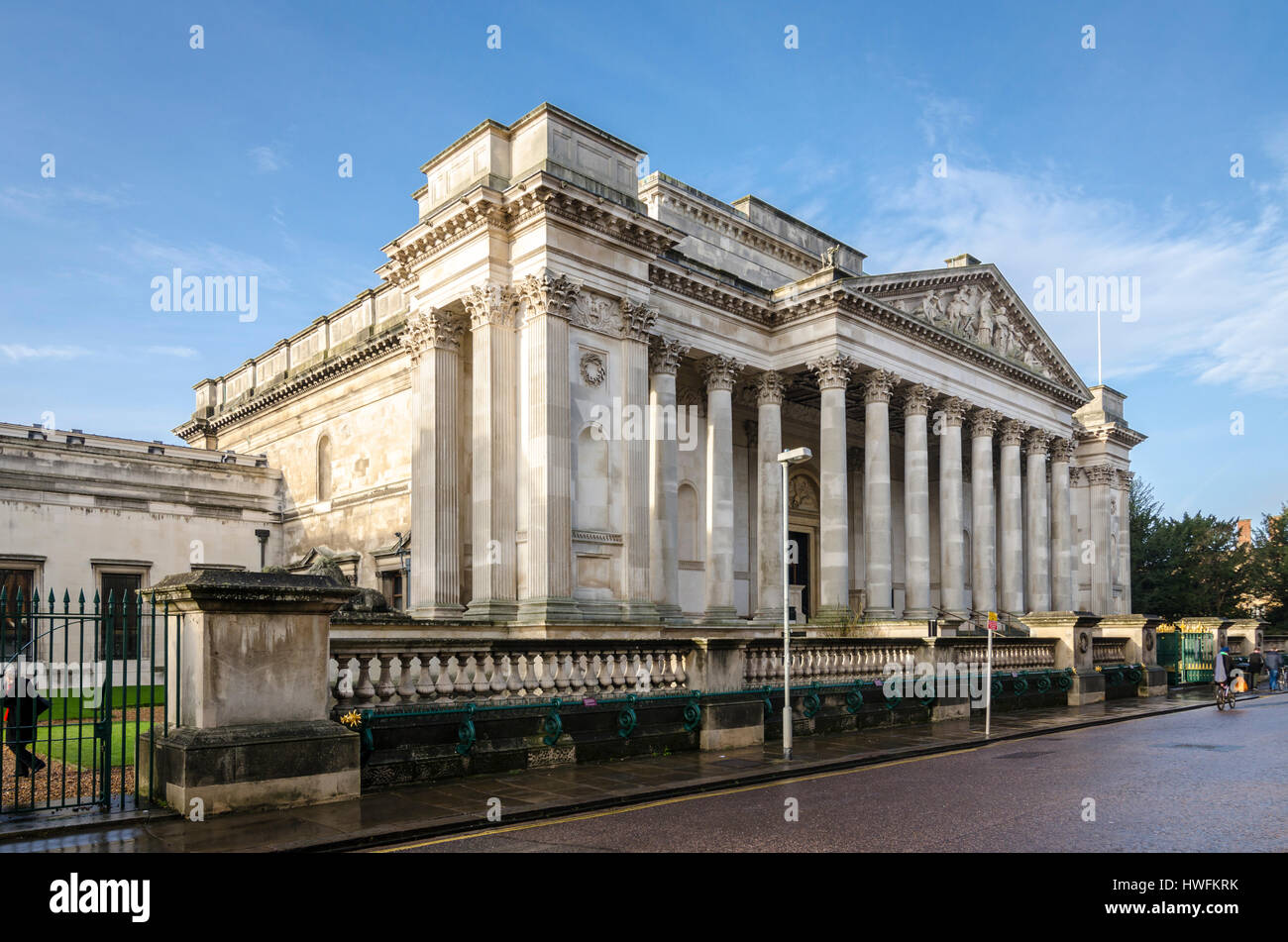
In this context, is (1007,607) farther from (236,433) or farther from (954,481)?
(236,433)

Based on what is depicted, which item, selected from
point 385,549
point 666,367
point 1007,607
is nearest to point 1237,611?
point 1007,607

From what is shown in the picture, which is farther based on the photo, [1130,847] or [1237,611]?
[1237,611]

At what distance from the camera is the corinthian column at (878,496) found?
32.2m

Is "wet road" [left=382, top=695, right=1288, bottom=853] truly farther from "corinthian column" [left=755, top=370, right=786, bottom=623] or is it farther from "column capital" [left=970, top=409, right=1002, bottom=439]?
"column capital" [left=970, top=409, right=1002, bottom=439]

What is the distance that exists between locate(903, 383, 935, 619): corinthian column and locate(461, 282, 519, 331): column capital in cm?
1615

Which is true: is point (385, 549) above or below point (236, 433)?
below

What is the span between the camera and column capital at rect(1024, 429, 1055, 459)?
41344 millimetres

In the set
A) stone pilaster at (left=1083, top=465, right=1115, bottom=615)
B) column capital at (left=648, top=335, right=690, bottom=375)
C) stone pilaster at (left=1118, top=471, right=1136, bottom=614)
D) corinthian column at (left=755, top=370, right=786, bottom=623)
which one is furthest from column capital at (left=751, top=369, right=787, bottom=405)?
stone pilaster at (left=1118, top=471, right=1136, bottom=614)

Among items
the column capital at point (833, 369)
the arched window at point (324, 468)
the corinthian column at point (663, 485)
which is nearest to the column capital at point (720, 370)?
the corinthian column at point (663, 485)

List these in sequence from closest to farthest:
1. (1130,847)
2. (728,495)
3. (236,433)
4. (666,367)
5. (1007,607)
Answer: (1130,847), (666,367), (728,495), (1007,607), (236,433)

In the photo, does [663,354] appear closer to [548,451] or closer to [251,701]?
[548,451]

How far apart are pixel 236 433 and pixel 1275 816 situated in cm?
4497

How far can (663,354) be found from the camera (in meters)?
29.1

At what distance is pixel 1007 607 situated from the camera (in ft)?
130
